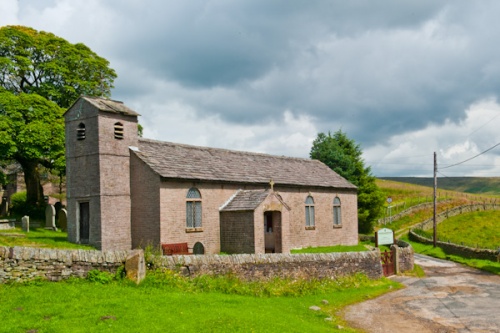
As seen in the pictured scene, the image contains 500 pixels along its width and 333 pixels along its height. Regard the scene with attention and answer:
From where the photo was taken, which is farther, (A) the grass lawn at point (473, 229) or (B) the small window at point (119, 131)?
(A) the grass lawn at point (473, 229)

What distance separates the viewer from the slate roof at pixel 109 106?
26750 mm

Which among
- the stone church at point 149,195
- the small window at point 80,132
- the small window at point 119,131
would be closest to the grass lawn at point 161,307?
the stone church at point 149,195

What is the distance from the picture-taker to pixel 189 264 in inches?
661

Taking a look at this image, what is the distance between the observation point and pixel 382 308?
1827cm

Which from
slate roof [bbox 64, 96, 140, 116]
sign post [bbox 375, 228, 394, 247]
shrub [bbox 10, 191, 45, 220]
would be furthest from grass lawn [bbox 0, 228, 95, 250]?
sign post [bbox 375, 228, 394, 247]

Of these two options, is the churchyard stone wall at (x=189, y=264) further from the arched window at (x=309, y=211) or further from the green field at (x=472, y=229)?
the green field at (x=472, y=229)

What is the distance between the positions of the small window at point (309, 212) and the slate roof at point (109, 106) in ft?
50.0

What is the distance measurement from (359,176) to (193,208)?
3154cm

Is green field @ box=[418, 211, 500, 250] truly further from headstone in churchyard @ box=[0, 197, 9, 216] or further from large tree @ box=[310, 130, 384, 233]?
headstone in churchyard @ box=[0, 197, 9, 216]

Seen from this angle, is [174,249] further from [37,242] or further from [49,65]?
[49,65]

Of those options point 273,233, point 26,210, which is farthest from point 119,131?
point 26,210

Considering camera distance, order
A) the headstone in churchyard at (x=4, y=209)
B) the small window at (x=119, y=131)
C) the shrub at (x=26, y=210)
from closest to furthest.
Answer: the small window at (x=119, y=131), the shrub at (x=26, y=210), the headstone in churchyard at (x=4, y=209)

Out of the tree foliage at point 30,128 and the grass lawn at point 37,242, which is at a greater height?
the tree foliage at point 30,128

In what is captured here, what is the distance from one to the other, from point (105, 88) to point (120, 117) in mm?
17228
